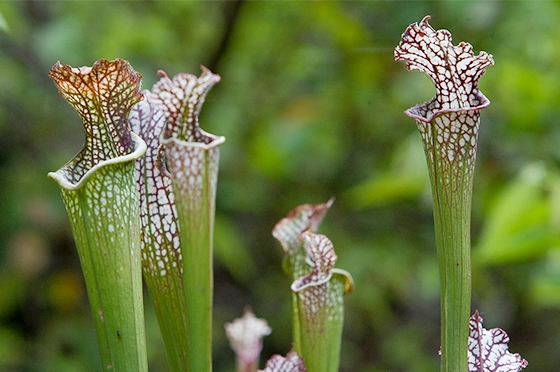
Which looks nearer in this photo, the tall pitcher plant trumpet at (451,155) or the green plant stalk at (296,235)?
the tall pitcher plant trumpet at (451,155)

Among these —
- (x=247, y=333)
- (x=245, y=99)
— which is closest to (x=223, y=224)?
(x=245, y=99)

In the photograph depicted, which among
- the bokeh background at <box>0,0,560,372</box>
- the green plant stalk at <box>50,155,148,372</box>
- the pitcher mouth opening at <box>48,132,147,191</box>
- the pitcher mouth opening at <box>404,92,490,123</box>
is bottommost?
the green plant stalk at <box>50,155,148,372</box>

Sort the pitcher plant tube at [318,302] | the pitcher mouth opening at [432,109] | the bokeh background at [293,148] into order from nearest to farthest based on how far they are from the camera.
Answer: the pitcher mouth opening at [432,109] → the pitcher plant tube at [318,302] → the bokeh background at [293,148]

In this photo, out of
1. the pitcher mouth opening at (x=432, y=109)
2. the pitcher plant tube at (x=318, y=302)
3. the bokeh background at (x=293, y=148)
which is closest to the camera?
the pitcher mouth opening at (x=432, y=109)

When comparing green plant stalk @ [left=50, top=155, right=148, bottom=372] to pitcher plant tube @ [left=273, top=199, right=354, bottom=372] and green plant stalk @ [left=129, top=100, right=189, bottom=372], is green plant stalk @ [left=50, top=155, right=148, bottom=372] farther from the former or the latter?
pitcher plant tube @ [left=273, top=199, right=354, bottom=372]

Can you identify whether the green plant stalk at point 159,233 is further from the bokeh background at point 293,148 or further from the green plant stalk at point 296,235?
the bokeh background at point 293,148

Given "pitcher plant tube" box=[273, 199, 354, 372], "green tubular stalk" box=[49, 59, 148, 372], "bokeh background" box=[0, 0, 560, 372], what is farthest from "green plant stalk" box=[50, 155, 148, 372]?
"bokeh background" box=[0, 0, 560, 372]

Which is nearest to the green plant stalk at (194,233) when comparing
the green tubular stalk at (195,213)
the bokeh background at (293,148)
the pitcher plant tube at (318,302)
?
the green tubular stalk at (195,213)

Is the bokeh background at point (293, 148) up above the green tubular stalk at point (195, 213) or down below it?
above
